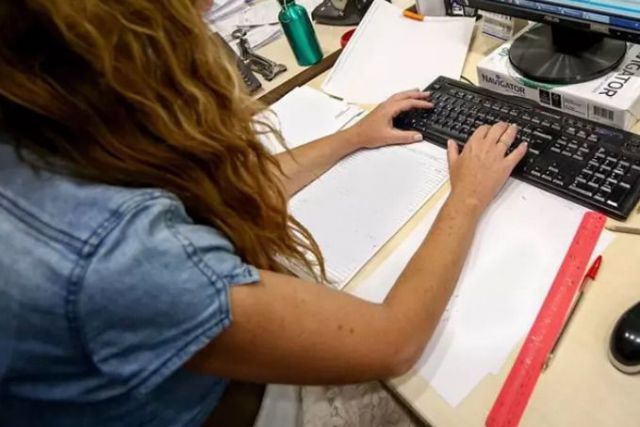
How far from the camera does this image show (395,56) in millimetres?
1219

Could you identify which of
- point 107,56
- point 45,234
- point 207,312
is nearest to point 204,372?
point 207,312

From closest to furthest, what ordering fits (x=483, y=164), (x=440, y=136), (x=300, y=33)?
(x=483, y=164) < (x=440, y=136) < (x=300, y=33)

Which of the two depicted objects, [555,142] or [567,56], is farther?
[567,56]

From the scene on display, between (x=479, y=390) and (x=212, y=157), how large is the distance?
1.25 ft

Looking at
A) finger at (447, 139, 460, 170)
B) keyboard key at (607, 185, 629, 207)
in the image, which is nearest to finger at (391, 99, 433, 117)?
finger at (447, 139, 460, 170)

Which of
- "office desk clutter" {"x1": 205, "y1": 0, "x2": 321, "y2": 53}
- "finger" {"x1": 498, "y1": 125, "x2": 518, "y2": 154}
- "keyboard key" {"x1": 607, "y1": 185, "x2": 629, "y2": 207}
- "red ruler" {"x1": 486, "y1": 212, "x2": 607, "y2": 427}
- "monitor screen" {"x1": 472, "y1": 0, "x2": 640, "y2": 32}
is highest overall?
"monitor screen" {"x1": 472, "y1": 0, "x2": 640, "y2": 32}

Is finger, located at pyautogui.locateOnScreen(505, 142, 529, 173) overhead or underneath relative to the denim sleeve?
underneath

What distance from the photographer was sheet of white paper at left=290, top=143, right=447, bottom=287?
829mm

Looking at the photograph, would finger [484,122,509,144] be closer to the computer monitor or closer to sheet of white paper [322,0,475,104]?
the computer monitor

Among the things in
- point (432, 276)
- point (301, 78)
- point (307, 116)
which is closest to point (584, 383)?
point (432, 276)

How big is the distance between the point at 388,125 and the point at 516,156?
0.78 feet

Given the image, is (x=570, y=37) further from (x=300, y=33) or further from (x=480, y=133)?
(x=300, y=33)

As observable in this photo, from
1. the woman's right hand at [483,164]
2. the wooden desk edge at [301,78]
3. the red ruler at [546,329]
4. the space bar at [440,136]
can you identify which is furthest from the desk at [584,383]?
the wooden desk edge at [301,78]

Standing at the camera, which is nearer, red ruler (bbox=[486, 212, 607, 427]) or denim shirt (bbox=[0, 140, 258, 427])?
denim shirt (bbox=[0, 140, 258, 427])
